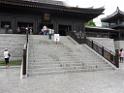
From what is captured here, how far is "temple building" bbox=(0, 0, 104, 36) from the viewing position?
22156 millimetres

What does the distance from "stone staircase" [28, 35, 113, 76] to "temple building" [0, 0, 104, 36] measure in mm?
5863

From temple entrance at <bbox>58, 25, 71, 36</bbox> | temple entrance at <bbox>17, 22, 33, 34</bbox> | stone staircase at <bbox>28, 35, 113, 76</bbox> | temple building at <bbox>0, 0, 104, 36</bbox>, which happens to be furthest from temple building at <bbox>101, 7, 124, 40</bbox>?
stone staircase at <bbox>28, 35, 113, 76</bbox>

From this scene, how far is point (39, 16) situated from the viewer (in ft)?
80.6

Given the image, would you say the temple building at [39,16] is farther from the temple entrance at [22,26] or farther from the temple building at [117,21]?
the temple building at [117,21]

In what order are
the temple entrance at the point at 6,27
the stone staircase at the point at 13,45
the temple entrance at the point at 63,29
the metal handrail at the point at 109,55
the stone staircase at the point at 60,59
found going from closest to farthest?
the stone staircase at the point at 60,59 → the metal handrail at the point at 109,55 → the stone staircase at the point at 13,45 → the temple entrance at the point at 6,27 → the temple entrance at the point at 63,29

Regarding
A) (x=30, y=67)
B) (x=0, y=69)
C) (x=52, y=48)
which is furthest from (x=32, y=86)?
(x=52, y=48)

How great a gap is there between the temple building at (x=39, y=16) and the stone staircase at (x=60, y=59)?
586 cm

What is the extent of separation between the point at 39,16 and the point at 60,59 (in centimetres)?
1149

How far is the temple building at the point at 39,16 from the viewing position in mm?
22156

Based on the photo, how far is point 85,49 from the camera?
58.7ft

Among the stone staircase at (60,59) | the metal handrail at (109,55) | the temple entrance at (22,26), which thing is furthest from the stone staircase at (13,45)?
the metal handrail at (109,55)

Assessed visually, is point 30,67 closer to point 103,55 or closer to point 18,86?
point 18,86

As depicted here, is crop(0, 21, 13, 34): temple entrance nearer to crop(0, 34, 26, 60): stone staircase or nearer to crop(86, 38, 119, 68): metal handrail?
crop(0, 34, 26, 60): stone staircase

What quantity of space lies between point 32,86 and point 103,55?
882 cm
